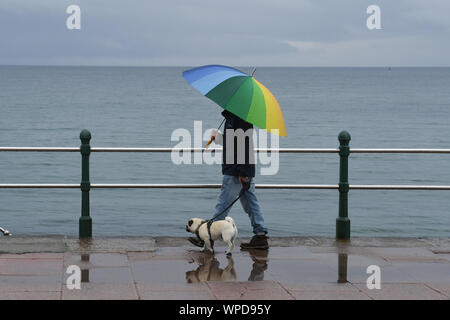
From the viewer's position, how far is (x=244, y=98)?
8.76m

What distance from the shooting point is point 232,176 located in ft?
31.2

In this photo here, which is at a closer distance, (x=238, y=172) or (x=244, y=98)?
(x=244, y=98)

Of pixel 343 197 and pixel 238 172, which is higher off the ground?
pixel 238 172

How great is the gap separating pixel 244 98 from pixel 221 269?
1.77 meters

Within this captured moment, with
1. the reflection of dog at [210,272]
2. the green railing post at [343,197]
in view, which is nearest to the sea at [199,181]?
the green railing post at [343,197]

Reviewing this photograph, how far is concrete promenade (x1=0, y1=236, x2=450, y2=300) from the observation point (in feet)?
24.8

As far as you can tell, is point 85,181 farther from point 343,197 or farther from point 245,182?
point 343,197

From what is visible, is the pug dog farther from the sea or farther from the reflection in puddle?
the sea

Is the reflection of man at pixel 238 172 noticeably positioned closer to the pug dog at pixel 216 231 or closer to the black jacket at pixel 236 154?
the black jacket at pixel 236 154

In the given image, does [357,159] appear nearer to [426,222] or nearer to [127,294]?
[426,222]

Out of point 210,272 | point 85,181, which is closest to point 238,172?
point 210,272

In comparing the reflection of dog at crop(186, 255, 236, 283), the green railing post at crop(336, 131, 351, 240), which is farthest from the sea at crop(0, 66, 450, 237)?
the reflection of dog at crop(186, 255, 236, 283)
